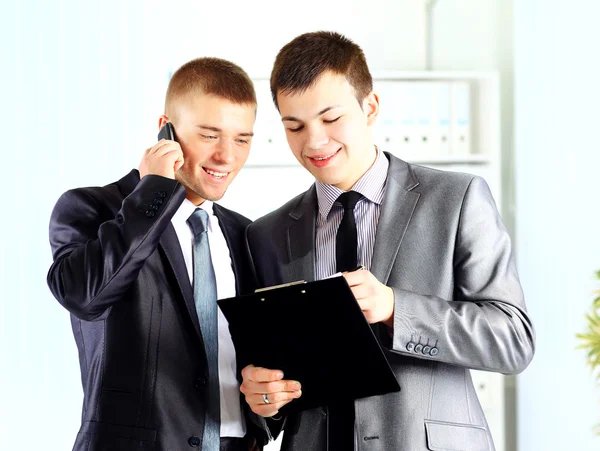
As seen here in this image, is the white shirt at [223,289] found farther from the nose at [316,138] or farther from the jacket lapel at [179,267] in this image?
the nose at [316,138]

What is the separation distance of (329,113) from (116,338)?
77 centimetres

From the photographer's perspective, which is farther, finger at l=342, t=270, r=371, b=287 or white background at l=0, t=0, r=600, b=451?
white background at l=0, t=0, r=600, b=451

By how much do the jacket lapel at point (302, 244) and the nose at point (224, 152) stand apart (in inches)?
9.1

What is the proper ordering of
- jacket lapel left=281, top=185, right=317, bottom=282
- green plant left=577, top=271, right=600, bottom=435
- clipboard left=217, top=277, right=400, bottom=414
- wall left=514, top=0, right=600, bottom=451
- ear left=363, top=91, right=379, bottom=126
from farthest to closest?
wall left=514, top=0, right=600, bottom=451 → green plant left=577, top=271, right=600, bottom=435 → ear left=363, top=91, right=379, bottom=126 → jacket lapel left=281, top=185, right=317, bottom=282 → clipboard left=217, top=277, right=400, bottom=414

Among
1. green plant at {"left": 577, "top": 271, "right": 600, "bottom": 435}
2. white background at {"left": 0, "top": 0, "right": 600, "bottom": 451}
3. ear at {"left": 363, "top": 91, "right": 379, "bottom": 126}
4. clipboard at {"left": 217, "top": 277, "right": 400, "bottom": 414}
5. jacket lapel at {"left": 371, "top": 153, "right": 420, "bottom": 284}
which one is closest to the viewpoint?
clipboard at {"left": 217, "top": 277, "right": 400, "bottom": 414}

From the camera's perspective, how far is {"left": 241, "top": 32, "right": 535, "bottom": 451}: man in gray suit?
1712 millimetres

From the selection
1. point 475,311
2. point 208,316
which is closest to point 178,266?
point 208,316

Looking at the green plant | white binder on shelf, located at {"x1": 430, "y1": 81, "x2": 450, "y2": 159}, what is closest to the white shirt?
the green plant

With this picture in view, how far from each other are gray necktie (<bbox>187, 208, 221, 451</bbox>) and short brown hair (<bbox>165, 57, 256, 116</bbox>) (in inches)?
13.9

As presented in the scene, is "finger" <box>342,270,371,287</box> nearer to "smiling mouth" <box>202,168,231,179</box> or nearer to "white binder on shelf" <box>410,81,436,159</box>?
"smiling mouth" <box>202,168,231,179</box>

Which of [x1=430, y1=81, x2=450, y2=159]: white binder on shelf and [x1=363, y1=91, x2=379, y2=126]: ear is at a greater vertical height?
[x1=430, y1=81, x2=450, y2=159]: white binder on shelf

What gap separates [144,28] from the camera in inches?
185

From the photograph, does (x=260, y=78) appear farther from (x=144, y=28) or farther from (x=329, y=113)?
(x=329, y=113)

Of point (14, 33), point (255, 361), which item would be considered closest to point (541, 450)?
point (255, 361)
